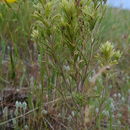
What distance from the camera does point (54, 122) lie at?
5.36ft

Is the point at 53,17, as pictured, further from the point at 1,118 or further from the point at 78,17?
the point at 1,118

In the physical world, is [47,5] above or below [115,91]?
above

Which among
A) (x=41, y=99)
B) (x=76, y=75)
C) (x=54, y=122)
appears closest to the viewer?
(x=76, y=75)

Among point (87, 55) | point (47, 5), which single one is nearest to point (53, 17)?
point (47, 5)

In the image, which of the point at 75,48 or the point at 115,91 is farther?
the point at 115,91

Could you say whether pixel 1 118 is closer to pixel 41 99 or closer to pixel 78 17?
pixel 41 99

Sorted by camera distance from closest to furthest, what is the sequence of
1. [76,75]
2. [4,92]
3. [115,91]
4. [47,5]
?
1. [47,5]
2. [76,75]
3. [4,92]
4. [115,91]

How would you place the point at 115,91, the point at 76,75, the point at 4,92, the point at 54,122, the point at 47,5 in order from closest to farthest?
the point at 47,5, the point at 76,75, the point at 54,122, the point at 4,92, the point at 115,91

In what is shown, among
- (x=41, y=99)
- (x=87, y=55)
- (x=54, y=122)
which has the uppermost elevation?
(x=87, y=55)

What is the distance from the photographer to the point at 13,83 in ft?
6.32

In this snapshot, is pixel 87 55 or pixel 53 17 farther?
pixel 87 55

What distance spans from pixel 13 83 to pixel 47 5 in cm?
101

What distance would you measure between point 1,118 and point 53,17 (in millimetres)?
819

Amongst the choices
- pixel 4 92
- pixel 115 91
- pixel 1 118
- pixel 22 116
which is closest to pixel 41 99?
pixel 22 116
